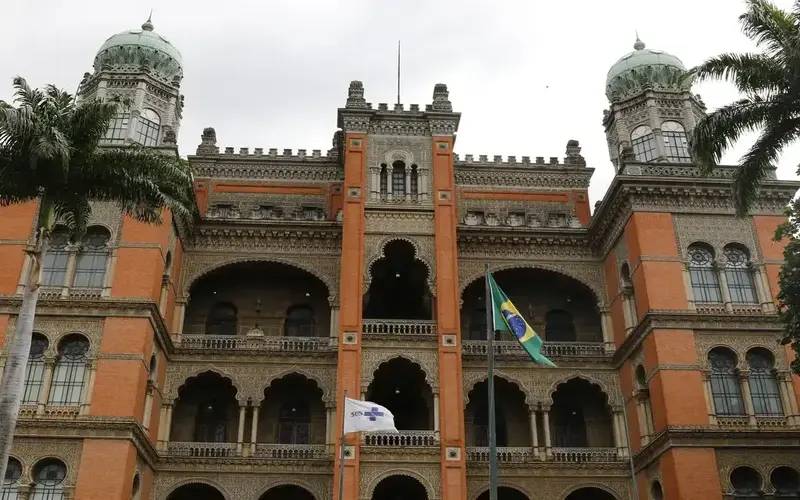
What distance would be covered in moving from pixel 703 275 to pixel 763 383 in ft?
14.3

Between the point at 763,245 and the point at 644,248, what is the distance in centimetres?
454

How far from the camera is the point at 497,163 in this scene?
39.3 m

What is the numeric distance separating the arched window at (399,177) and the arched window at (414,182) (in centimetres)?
33

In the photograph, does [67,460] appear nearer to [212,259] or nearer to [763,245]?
[212,259]

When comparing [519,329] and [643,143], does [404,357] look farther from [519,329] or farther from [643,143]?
[643,143]

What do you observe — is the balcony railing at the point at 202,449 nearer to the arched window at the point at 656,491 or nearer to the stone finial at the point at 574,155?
the arched window at the point at 656,491

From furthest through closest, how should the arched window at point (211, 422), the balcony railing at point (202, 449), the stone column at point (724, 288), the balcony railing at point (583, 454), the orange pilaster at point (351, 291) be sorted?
the arched window at point (211, 422), the balcony railing at point (583, 454), the balcony railing at point (202, 449), the stone column at point (724, 288), the orange pilaster at point (351, 291)

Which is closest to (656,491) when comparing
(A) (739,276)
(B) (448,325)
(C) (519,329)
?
(A) (739,276)

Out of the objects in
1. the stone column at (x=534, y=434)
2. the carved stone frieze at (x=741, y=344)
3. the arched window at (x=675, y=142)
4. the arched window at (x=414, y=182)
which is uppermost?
the arched window at (x=675, y=142)

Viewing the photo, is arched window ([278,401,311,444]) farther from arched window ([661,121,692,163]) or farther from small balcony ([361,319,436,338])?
arched window ([661,121,692,163])

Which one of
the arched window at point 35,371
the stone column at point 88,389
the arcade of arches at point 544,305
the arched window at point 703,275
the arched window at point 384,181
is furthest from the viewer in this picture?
the arcade of arches at point 544,305

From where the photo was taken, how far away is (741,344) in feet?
96.1

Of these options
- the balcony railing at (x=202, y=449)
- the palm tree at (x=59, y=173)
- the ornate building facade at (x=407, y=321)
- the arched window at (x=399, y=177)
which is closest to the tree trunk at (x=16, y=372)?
the palm tree at (x=59, y=173)

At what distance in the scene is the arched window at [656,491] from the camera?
93.5 ft
